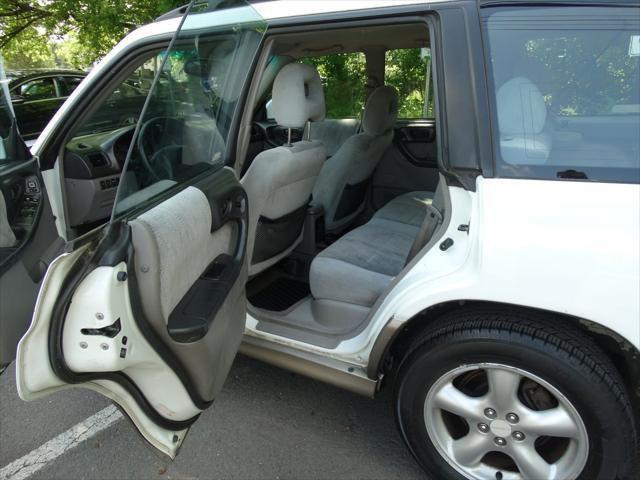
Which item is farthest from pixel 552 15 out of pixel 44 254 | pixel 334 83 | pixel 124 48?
pixel 334 83

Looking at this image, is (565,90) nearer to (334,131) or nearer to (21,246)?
(21,246)

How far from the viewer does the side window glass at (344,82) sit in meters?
3.76

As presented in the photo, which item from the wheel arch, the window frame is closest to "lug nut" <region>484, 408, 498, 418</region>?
the wheel arch

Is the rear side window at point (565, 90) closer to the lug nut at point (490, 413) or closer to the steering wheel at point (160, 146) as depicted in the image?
the lug nut at point (490, 413)

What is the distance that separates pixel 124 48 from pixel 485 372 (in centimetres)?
193

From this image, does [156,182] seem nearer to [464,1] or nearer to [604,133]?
[464,1]

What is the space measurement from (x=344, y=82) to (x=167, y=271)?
364 centimetres

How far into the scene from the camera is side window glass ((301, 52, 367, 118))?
376 cm

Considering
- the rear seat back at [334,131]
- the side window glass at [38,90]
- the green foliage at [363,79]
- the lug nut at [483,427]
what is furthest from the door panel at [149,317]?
the side window glass at [38,90]

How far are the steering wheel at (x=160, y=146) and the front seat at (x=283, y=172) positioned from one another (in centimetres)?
50

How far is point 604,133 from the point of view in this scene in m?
1.39

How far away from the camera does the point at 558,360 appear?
1.40 meters

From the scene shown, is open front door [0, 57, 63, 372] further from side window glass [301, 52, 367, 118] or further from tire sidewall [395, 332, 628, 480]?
side window glass [301, 52, 367, 118]

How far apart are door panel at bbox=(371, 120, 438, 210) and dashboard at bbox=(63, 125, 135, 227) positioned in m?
1.88
